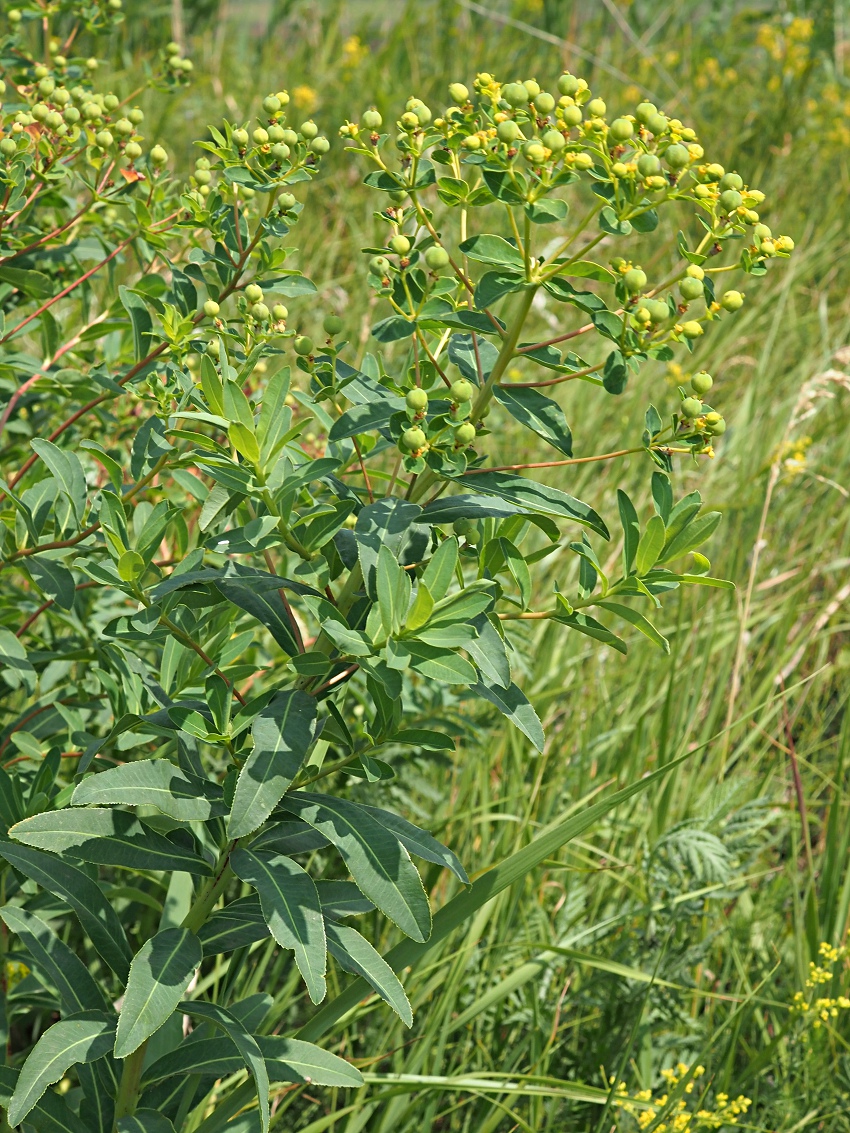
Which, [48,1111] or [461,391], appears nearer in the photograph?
[461,391]

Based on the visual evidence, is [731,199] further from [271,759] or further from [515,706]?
[271,759]

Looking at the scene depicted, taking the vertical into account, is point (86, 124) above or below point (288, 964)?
above

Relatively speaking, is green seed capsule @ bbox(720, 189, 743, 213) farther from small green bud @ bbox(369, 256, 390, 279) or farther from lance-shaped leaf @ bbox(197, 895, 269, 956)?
lance-shaped leaf @ bbox(197, 895, 269, 956)

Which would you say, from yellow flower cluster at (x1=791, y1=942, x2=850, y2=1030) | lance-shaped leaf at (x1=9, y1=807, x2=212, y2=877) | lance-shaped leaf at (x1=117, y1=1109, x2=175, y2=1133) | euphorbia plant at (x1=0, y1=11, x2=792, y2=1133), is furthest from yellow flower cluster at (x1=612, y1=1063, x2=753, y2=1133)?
lance-shaped leaf at (x1=9, y1=807, x2=212, y2=877)

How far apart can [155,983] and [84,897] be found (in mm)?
195

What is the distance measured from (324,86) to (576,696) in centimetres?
392

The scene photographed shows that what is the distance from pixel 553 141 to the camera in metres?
0.92

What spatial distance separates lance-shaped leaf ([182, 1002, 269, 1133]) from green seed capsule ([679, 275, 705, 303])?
0.82 m

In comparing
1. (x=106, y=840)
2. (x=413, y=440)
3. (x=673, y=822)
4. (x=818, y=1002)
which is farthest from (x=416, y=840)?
(x=673, y=822)

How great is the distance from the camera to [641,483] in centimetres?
314

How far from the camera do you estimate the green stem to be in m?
1.18

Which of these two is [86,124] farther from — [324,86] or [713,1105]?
[324,86]

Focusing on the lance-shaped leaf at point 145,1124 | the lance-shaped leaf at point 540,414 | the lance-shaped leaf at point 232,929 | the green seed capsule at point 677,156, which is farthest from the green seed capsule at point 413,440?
the lance-shaped leaf at point 145,1124

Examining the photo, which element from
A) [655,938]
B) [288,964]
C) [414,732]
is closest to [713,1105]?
[655,938]
